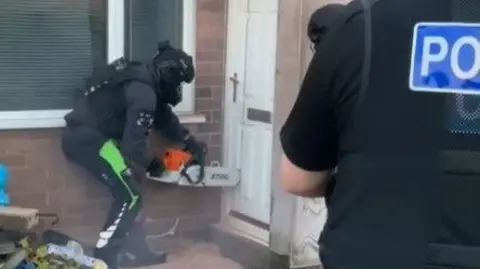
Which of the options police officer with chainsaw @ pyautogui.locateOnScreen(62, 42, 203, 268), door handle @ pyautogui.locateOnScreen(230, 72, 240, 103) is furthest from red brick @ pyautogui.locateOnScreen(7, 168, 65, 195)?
door handle @ pyautogui.locateOnScreen(230, 72, 240, 103)

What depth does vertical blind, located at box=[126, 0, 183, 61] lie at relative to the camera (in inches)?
255

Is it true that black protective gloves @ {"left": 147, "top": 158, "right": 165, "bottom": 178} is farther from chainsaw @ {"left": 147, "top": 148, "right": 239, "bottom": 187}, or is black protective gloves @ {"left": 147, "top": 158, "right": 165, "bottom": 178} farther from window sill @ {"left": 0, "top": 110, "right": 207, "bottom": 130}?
window sill @ {"left": 0, "top": 110, "right": 207, "bottom": 130}

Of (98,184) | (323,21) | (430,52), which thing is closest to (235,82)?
(98,184)

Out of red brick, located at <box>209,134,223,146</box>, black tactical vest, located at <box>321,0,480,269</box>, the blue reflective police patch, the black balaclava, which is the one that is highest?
the black balaclava

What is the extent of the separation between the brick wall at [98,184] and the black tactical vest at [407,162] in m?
4.60

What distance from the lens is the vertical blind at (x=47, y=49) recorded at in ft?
20.0

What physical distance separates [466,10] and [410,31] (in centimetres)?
12

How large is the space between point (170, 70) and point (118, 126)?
0.53 meters

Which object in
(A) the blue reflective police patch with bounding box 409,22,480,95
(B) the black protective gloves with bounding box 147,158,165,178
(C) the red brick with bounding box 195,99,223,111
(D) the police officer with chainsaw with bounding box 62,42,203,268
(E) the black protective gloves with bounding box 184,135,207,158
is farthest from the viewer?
(C) the red brick with bounding box 195,99,223,111

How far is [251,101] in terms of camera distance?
6.67 m

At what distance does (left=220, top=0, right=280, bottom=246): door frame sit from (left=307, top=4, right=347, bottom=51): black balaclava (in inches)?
187

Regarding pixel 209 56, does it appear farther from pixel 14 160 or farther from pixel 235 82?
pixel 14 160

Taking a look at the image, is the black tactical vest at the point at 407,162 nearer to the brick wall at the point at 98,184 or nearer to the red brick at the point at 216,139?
the brick wall at the point at 98,184

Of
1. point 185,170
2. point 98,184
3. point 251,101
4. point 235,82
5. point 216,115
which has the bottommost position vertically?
point 98,184
